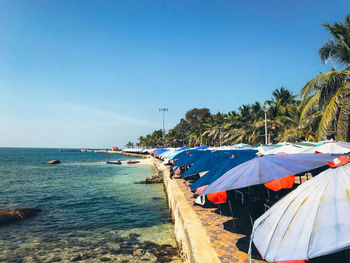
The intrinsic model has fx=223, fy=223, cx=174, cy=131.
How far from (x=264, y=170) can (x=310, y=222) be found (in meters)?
2.70

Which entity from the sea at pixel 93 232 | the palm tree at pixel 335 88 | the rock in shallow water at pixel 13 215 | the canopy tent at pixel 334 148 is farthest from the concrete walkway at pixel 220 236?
the rock in shallow water at pixel 13 215

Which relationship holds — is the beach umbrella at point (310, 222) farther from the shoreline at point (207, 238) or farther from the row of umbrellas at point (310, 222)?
the shoreline at point (207, 238)

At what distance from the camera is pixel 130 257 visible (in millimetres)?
8469

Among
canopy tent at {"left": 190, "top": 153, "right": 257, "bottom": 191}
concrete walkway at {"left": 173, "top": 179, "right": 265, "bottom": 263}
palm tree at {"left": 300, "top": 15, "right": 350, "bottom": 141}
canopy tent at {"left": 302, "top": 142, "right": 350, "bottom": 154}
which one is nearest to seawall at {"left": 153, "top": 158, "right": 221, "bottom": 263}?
concrete walkway at {"left": 173, "top": 179, "right": 265, "bottom": 263}

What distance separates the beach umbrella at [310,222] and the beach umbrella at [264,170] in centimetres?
172

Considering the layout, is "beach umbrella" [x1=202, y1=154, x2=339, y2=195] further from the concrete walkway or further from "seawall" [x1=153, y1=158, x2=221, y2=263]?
the concrete walkway

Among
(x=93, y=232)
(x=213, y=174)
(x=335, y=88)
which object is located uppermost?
(x=335, y=88)

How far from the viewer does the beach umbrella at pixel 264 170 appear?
4.80 m

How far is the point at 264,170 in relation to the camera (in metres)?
5.08

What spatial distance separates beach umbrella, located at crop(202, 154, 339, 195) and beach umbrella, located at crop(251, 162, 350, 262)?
1.72 meters

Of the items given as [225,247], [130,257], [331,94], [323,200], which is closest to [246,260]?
[225,247]

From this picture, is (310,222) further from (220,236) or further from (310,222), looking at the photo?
(220,236)

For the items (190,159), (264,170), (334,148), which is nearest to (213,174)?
(264,170)

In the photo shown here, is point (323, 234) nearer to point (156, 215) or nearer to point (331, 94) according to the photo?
point (156, 215)
